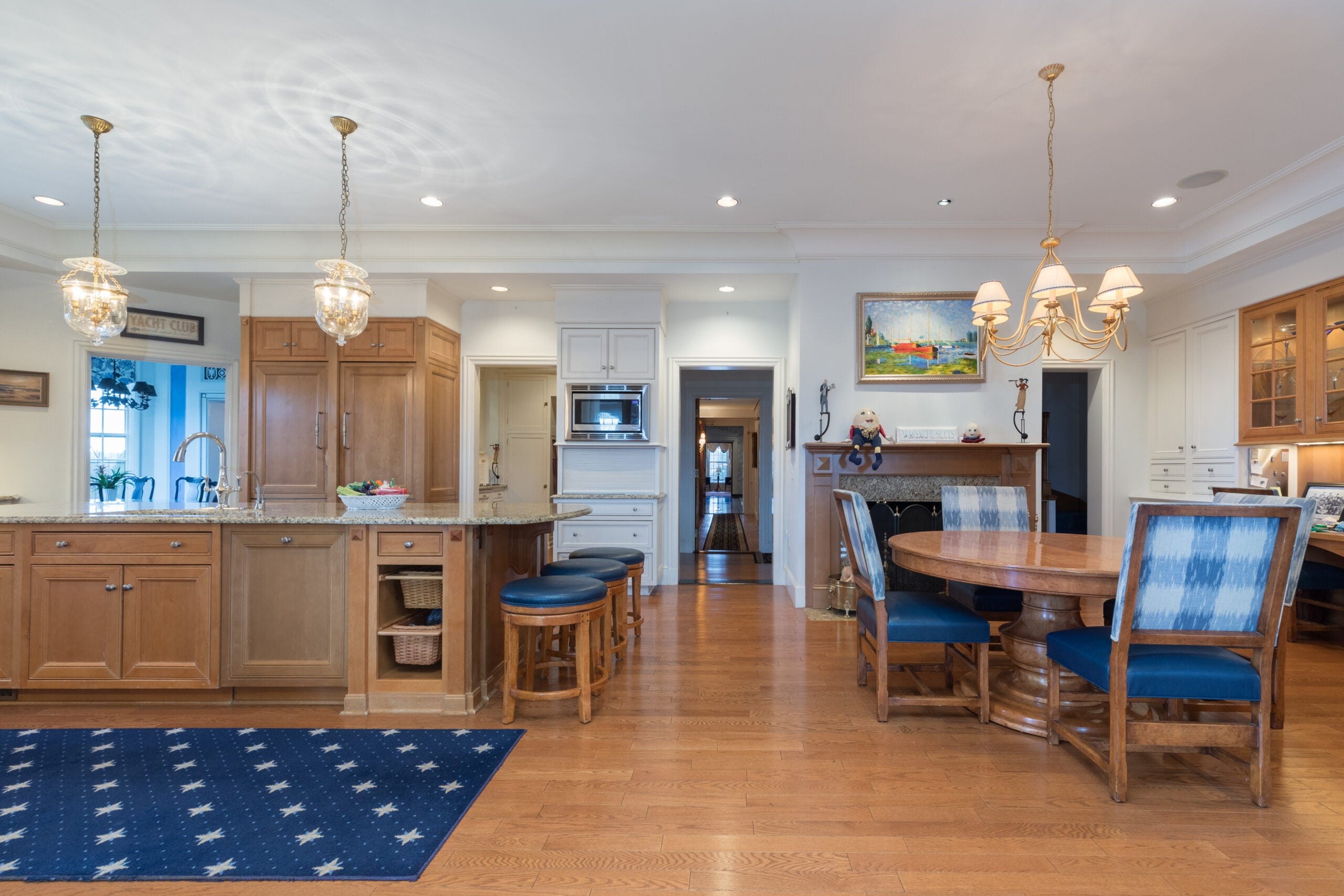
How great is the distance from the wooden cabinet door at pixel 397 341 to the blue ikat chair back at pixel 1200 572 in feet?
15.7

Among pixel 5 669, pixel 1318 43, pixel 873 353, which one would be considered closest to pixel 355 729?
pixel 5 669

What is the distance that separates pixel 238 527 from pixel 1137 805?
3.47 meters

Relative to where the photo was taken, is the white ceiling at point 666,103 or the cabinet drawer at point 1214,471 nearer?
the white ceiling at point 666,103

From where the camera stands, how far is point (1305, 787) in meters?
2.14

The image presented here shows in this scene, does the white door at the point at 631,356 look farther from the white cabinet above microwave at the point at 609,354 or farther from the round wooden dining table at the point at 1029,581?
the round wooden dining table at the point at 1029,581

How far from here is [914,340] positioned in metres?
4.79

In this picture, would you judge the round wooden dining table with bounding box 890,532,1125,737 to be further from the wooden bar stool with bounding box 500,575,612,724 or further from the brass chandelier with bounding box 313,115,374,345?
the brass chandelier with bounding box 313,115,374,345

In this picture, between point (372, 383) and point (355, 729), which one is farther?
point (372, 383)

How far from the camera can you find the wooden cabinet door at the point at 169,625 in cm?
275

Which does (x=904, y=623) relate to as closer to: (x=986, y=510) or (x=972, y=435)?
(x=986, y=510)

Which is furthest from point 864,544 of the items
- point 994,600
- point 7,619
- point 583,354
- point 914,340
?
point 7,619

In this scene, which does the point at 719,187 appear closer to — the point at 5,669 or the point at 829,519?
the point at 829,519

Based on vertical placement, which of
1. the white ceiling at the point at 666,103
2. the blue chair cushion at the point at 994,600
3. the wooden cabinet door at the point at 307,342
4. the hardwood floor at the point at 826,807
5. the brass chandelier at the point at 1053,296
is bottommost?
the hardwood floor at the point at 826,807

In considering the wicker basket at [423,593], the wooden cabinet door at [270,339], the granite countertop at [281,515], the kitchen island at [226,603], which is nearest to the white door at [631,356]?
the granite countertop at [281,515]
